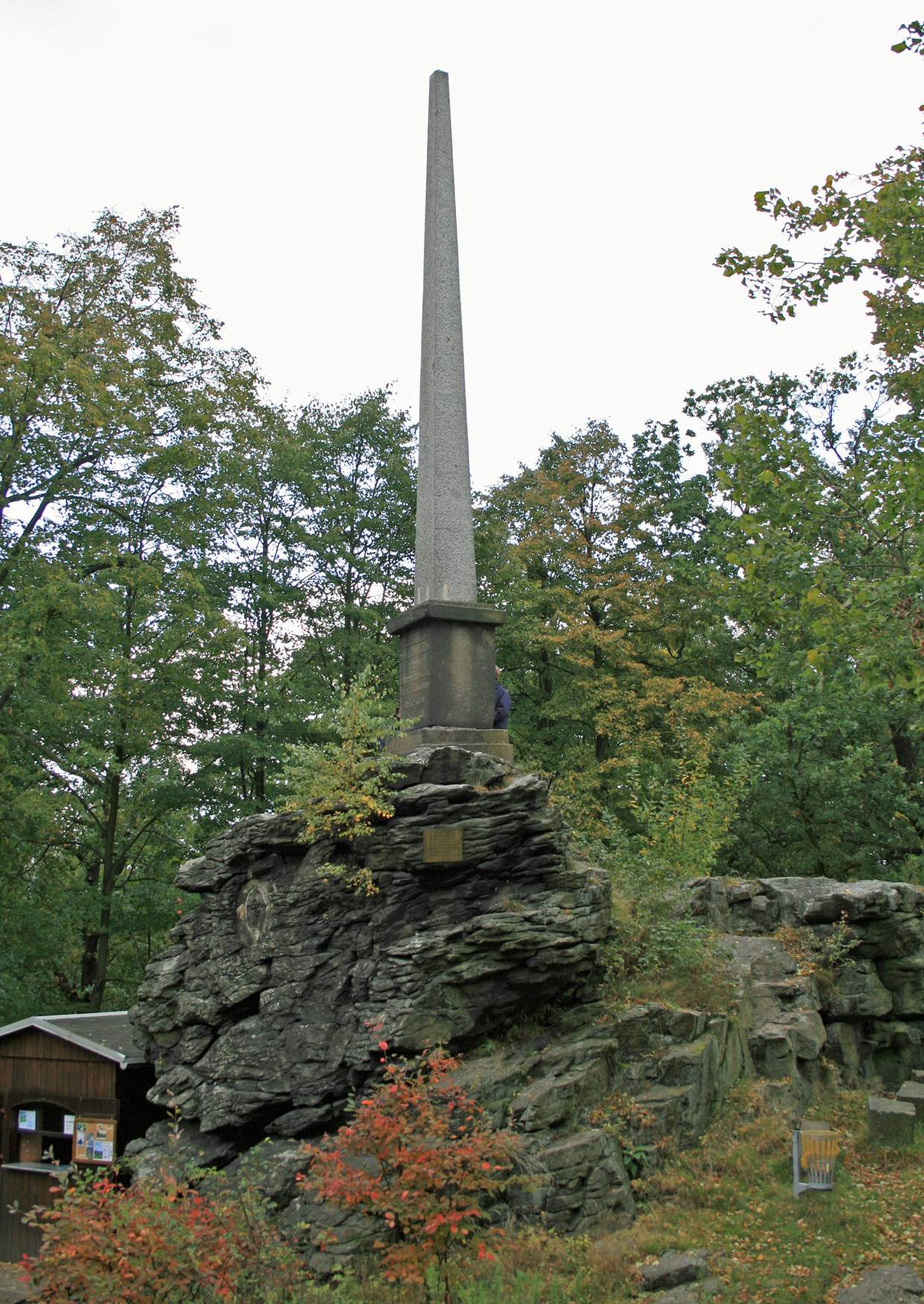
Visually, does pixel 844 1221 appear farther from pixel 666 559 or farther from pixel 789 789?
pixel 666 559

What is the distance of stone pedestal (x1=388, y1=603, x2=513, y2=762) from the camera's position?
11.6m

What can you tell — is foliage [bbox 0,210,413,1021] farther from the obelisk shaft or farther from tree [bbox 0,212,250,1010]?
the obelisk shaft

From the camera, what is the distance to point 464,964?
9414 millimetres

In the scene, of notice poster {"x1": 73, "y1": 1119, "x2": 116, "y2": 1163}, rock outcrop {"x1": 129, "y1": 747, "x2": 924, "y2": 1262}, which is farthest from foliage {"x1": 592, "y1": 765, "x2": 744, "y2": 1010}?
notice poster {"x1": 73, "y1": 1119, "x2": 116, "y2": 1163}

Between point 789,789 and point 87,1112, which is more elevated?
point 789,789

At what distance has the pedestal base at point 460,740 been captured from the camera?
11445mm

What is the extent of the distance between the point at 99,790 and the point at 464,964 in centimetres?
1153

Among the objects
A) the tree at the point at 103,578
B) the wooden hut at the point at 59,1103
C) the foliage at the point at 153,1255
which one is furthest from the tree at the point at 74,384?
the foliage at the point at 153,1255

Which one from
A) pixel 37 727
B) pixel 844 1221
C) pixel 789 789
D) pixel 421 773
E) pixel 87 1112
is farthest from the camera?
pixel 789 789

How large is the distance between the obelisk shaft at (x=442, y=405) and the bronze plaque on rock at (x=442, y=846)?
3.26m

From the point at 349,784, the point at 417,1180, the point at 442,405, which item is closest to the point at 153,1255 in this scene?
the point at 417,1180

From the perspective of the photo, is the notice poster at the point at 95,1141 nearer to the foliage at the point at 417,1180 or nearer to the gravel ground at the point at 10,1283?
the gravel ground at the point at 10,1283

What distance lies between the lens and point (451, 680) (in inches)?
465

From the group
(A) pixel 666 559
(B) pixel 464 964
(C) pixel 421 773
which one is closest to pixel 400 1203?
(B) pixel 464 964
